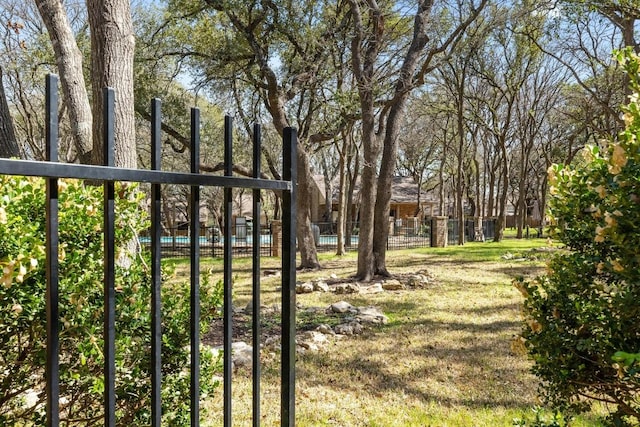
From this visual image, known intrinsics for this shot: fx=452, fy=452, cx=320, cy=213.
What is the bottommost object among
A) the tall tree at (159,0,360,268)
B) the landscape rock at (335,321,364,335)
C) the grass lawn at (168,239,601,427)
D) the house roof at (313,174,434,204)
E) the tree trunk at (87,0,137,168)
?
the grass lawn at (168,239,601,427)

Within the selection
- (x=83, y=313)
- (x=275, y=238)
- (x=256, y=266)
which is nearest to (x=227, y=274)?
(x=256, y=266)

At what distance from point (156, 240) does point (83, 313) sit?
0.64 m

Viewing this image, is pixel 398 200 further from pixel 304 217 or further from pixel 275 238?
pixel 304 217

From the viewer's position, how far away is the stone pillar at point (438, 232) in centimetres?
2094

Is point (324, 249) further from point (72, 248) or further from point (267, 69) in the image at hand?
point (72, 248)

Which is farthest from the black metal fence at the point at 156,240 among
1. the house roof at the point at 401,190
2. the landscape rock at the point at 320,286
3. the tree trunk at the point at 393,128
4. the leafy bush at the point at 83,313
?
the house roof at the point at 401,190

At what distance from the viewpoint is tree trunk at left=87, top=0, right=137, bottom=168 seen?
435 centimetres

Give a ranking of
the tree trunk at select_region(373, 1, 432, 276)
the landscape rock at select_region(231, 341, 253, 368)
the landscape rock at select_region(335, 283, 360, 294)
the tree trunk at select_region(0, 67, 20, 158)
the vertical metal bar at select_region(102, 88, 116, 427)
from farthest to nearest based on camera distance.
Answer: the tree trunk at select_region(373, 1, 432, 276) < the landscape rock at select_region(335, 283, 360, 294) < the landscape rock at select_region(231, 341, 253, 368) < the tree trunk at select_region(0, 67, 20, 158) < the vertical metal bar at select_region(102, 88, 116, 427)

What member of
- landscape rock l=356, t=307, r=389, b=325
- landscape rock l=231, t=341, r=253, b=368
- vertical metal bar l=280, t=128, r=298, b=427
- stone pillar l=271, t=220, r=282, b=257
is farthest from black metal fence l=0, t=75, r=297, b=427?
stone pillar l=271, t=220, r=282, b=257

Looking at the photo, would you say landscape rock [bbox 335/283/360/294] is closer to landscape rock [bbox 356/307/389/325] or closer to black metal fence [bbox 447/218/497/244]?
landscape rock [bbox 356/307/389/325]

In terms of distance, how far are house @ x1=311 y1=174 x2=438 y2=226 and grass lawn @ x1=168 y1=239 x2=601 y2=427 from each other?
95.3 feet

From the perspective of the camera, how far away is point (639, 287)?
187cm

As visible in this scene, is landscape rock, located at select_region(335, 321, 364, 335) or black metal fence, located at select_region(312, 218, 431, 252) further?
black metal fence, located at select_region(312, 218, 431, 252)

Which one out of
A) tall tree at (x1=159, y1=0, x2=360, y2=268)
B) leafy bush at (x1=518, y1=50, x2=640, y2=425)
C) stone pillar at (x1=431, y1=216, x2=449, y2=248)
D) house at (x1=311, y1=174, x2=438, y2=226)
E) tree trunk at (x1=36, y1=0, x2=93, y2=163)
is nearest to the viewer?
leafy bush at (x1=518, y1=50, x2=640, y2=425)
